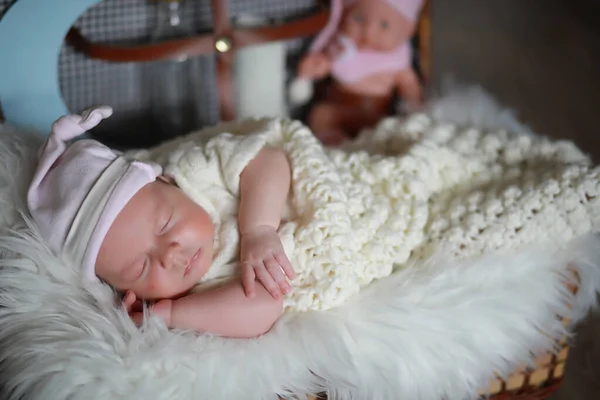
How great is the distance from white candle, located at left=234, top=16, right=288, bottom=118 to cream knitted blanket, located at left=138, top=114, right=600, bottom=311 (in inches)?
12.1

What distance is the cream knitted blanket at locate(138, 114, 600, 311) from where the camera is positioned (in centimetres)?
86

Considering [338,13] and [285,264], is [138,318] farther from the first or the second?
[338,13]

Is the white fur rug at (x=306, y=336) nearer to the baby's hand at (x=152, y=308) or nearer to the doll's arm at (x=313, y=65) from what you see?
the baby's hand at (x=152, y=308)

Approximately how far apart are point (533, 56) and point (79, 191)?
1623 millimetres

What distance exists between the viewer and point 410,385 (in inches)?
32.0

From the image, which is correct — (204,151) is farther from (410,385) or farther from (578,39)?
(578,39)

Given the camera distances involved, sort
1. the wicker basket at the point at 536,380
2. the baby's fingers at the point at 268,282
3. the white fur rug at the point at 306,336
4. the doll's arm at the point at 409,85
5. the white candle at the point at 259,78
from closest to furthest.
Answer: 1. the white fur rug at the point at 306,336
2. the baby's fingers at the point at 268,282
3. the wicker basket at the point at 536,380
4. the white candle at the point at 259,78
5. the doll's arm at the point at 409,85

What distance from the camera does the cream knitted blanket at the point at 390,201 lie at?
861 millimetres

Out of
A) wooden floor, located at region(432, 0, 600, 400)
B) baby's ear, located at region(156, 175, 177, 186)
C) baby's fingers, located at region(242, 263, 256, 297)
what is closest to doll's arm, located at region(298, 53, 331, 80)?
wooden floor, located at region(432, 0, 600, 400)

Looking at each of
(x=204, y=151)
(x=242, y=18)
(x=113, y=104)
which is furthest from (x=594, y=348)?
(x=113, y=104)

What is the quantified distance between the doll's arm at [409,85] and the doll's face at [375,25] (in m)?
0.08

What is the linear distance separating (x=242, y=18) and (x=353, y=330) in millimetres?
823

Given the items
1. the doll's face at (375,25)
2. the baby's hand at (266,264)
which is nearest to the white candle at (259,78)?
the doll's face at (375,25)

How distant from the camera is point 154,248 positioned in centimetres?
80
